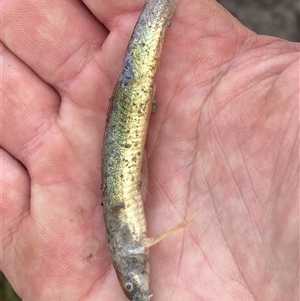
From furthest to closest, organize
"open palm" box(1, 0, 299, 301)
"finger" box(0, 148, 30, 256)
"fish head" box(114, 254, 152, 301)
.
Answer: "finger" box(0, 148, 30, 256) < "fish head" box(114, 254, 152, 301) < "open palm" box(1, 0, 299, 301)

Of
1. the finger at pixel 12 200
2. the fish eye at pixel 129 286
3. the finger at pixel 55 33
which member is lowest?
the fish eye at pixel 129 286

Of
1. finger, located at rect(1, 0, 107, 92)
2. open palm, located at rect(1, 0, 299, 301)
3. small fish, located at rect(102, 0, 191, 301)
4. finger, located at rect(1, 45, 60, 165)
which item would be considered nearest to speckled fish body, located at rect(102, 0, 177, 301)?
small fish, located at rect(102, 0, 191, 301)

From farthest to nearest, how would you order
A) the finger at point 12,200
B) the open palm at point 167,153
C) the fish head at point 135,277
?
the finger at point 12,200
the fish head at point 135,277
the open palm at point 167,153

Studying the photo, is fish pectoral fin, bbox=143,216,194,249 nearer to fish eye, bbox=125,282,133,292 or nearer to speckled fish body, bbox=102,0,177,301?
speckled fish body, bbox=102,0,177,301

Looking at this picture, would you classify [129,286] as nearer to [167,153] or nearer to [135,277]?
[135,277]

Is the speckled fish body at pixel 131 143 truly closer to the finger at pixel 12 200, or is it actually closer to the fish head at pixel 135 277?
the fish head at pixel 135 277

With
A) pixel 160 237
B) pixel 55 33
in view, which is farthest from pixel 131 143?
pixel 55 33

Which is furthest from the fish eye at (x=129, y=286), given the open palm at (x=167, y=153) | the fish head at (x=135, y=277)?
the open palm at (x=167, y=153)

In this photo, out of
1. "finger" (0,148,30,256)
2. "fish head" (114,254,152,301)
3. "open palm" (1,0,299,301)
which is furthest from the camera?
"finger" (0,148,30,256)
